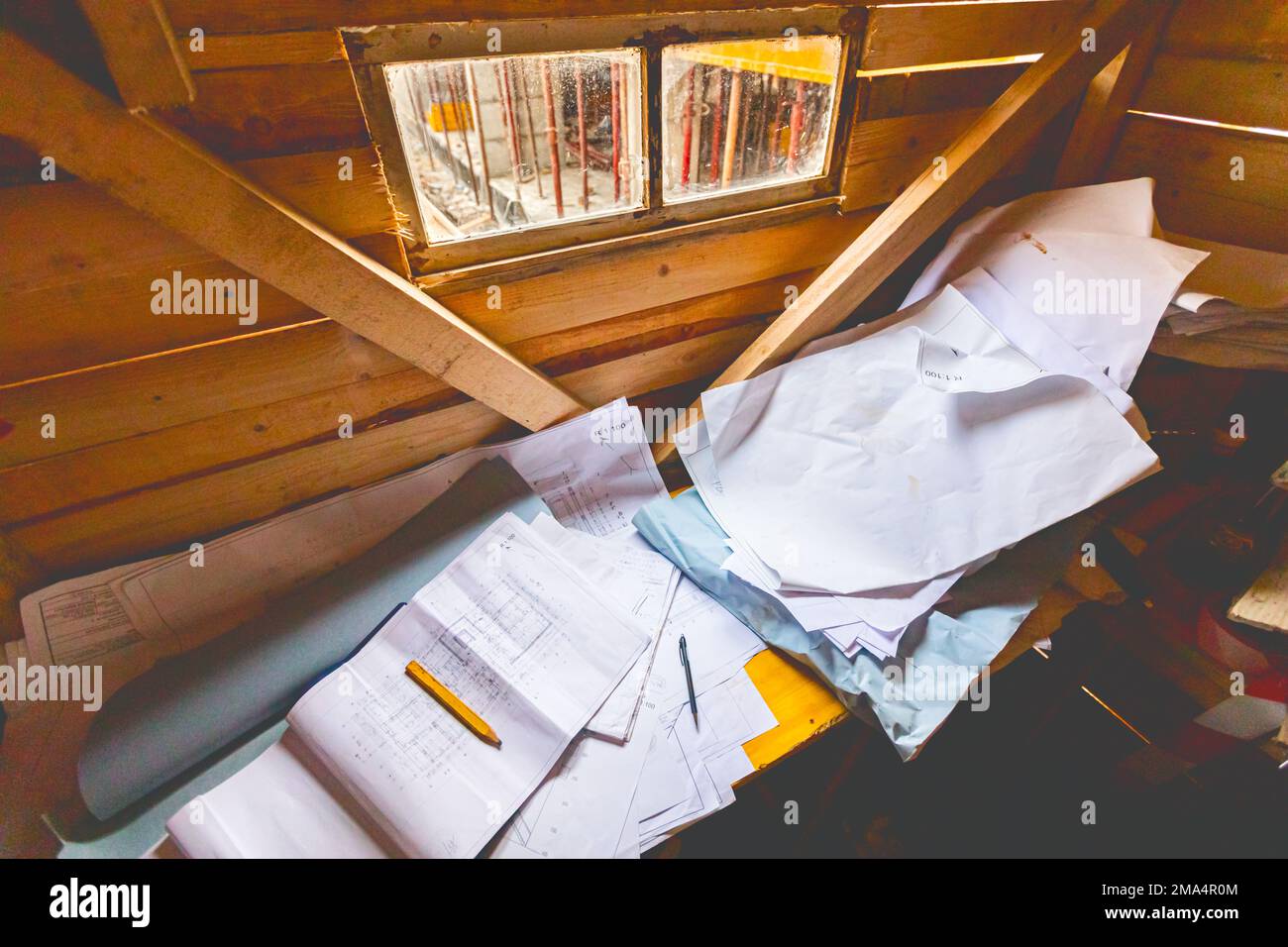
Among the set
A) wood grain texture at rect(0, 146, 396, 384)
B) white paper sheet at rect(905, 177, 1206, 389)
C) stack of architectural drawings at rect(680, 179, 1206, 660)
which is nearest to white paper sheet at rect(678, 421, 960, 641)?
stack of architectural drawings at rect(680, 179, 1206, 660)

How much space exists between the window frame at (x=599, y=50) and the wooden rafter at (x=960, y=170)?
7.4 inches

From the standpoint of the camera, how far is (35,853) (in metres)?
0.90

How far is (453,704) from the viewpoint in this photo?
3.44 feet

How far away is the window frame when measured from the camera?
911 mm

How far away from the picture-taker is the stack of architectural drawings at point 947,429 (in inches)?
44.8

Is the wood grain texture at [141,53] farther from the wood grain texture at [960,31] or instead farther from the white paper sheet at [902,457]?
the wood grain texture at [960,31]

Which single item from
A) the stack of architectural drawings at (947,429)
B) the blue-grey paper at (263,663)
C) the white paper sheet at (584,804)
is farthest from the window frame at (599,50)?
the white paper sheet at (584,804)

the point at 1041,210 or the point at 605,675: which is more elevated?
the point at 1041,210

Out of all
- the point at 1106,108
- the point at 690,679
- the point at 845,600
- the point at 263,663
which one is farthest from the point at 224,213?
the point at 1106,108

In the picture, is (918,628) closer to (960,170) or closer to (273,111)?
(960,170)

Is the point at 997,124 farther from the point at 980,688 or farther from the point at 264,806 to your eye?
the point at 264,806
